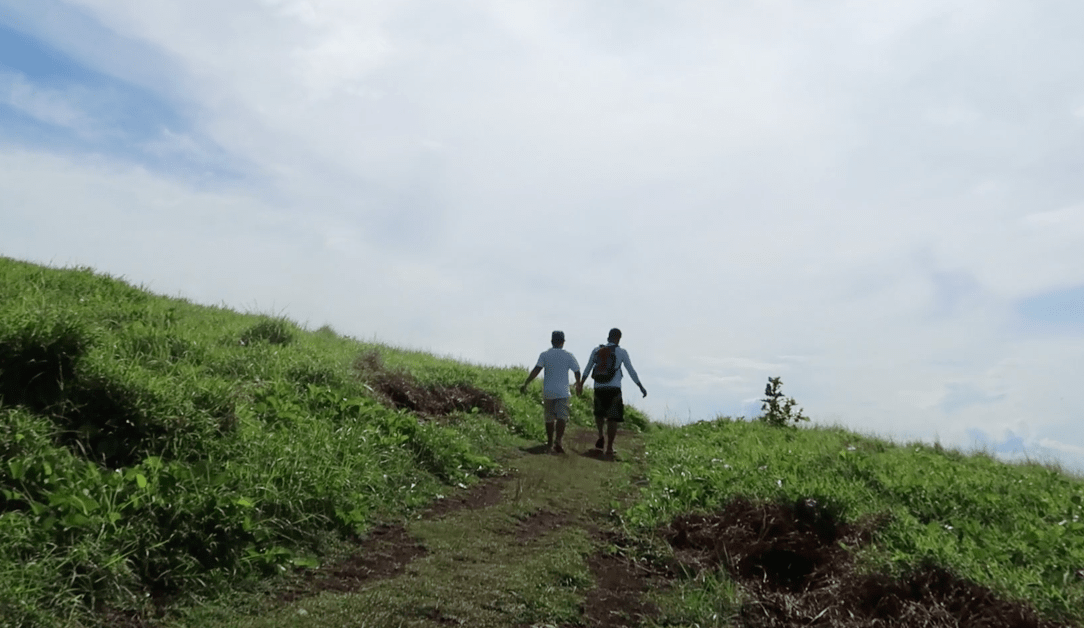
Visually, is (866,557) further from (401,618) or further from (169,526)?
(169,526)

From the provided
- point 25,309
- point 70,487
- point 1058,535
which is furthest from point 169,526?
point 1058,535

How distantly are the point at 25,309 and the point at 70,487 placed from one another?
3543mm

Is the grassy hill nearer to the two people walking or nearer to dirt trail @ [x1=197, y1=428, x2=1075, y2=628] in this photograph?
dirt trail @ [x1=197, y1=428, x2=1075, y2=628]

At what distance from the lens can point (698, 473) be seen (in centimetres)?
998

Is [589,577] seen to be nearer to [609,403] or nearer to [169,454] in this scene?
[169,454]

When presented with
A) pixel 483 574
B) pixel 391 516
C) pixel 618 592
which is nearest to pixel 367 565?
pixel 483 574

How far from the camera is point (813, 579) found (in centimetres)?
686

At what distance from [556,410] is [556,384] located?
18.1 inches

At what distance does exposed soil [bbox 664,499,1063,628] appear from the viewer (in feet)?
19.4

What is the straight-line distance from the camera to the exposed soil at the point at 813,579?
19.4 ft

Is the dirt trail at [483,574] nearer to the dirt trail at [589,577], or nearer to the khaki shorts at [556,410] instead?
the dirt trail at [589,577]

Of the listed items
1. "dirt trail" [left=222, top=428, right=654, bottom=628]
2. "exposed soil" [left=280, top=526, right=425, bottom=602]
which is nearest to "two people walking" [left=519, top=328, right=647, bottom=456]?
"dirt trail" [left=222, top=428, right=654, bottom=628]

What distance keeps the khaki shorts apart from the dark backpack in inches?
31.2

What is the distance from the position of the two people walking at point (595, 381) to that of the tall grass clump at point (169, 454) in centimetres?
116
